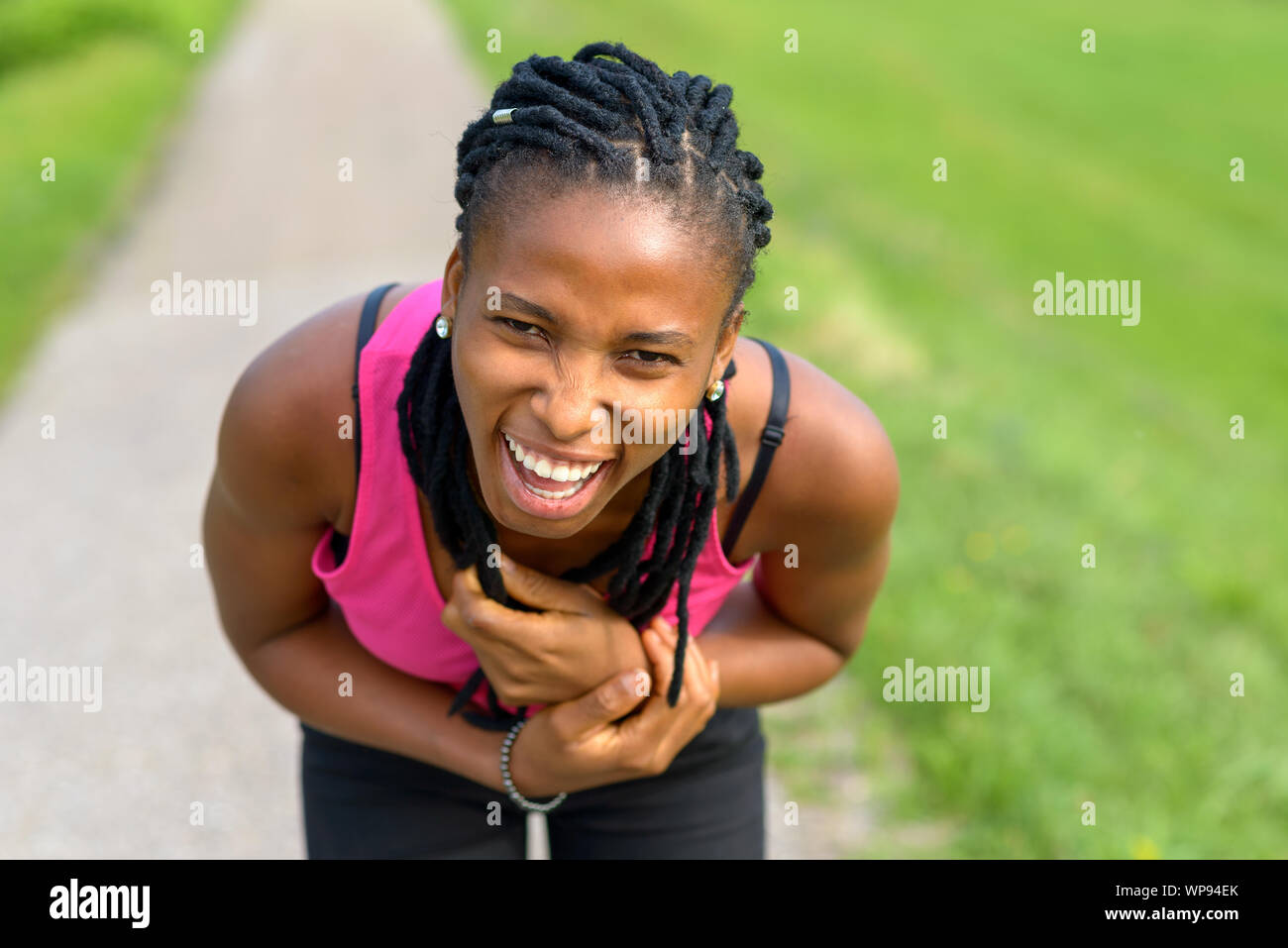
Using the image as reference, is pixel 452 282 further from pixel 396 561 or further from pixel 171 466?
pixel 171 466

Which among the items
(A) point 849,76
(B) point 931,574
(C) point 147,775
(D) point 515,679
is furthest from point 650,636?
(A) point 849,76

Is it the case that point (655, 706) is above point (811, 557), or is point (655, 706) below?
below

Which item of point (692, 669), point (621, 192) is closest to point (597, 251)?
point (621, 192)

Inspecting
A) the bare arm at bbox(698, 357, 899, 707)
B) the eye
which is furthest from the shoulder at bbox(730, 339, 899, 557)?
the eye

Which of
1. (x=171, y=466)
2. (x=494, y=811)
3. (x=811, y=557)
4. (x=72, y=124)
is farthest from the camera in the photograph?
(x=72, y=124)

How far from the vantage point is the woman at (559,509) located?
1.61m

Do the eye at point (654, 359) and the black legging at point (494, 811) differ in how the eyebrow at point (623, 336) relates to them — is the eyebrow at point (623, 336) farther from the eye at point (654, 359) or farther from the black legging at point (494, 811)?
the black legging at point (494, 811)

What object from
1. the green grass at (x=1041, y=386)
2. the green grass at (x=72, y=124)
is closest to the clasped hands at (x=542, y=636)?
the green grass at (x=1041, y=386)

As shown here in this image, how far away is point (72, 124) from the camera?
1104 cm

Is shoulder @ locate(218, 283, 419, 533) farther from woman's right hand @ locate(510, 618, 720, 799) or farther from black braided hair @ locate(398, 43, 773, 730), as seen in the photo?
woman's right hand @ locate(510, 618, 720, 799)

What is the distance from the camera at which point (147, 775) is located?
393cm

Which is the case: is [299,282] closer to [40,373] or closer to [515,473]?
[40,373]

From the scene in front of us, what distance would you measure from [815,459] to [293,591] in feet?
3.00
